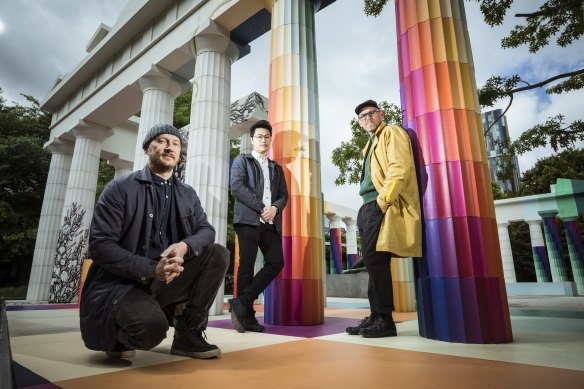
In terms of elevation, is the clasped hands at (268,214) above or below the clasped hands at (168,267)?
above

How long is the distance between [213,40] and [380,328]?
6.12 metres

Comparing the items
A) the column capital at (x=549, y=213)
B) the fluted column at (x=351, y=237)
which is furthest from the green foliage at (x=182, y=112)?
the column capital at (x=549, y=213)

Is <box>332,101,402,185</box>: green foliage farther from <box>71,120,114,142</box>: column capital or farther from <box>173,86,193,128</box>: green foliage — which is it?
<box>173,86,193,128</box>: green foliage

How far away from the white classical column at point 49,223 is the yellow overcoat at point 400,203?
1241 cm

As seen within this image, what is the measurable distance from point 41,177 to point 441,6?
20350 mm

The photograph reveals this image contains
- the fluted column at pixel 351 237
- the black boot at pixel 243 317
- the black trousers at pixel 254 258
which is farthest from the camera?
the fluted column at pixel 351 237

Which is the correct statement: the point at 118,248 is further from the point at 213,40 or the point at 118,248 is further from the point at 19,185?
the point at 19,185

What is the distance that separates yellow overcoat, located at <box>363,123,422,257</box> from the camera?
268 cm

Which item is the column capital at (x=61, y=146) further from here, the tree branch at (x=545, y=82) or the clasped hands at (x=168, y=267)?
the tree branch at (x=545, y=82)

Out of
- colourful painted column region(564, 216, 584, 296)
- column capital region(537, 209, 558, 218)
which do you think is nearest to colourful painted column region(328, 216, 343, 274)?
column capital region(537, 209, 558, 218)

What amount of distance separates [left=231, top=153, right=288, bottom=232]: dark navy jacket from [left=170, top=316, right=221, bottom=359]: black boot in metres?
1.53

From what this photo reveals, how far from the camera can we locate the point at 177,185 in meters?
2.28

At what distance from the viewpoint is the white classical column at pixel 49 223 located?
35.5 feet

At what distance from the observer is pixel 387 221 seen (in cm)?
272
